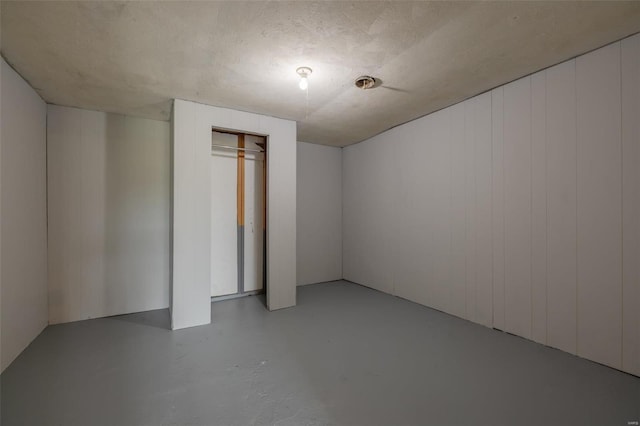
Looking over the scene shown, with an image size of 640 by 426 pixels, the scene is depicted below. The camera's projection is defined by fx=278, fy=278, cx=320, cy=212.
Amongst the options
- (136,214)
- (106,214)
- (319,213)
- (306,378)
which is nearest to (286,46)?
(306,378)

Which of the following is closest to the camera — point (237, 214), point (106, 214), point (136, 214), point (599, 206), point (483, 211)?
point (599, 206)

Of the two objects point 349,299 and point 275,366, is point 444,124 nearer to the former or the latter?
point 349,299

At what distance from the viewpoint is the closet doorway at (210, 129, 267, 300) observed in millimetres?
3969

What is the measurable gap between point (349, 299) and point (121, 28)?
147 inches

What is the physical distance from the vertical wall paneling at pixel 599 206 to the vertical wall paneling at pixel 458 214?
41.1 inches

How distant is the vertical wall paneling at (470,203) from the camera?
3115mm

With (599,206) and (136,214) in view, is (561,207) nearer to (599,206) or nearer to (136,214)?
(599,206)

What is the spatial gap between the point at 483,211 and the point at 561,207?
2.29 feet

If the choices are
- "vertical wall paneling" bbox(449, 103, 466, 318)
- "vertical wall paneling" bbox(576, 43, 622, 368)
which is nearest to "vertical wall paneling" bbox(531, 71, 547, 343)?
"vertical wall paneling" bbox(576, 43, 622, 368)

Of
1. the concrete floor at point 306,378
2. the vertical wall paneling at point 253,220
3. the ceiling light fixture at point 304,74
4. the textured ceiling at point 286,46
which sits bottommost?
the concrete floor at point 306,378

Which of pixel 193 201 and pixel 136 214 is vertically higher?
pixel 193 201

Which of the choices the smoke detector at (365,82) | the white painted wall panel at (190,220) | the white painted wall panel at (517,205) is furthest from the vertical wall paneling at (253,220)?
the white painted wall panel at (517,205)

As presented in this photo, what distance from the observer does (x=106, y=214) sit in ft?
11.3

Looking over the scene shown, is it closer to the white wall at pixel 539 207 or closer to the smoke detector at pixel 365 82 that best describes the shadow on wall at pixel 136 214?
the smoke detector at pixel 365 82
